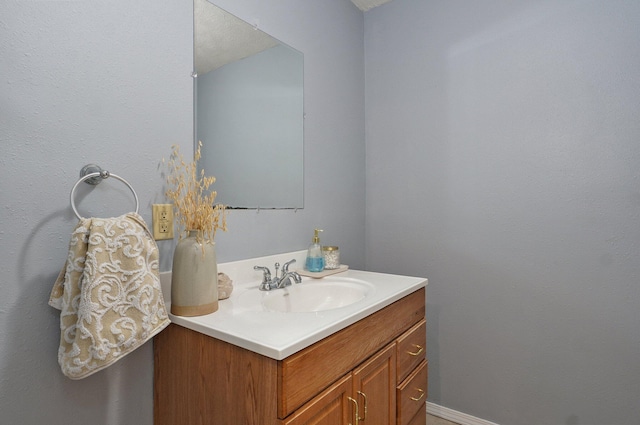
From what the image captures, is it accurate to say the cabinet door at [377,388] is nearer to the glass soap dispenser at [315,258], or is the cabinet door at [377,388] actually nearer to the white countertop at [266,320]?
the white countertop at [266,320]

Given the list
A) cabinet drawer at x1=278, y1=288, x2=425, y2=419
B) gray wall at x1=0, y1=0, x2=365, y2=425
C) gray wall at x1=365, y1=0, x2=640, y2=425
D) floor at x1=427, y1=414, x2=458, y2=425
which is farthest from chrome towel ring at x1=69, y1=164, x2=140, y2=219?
floor at x1=427, y1=414, x2=458, y2=425

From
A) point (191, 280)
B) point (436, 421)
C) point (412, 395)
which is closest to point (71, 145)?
point (191, 280)

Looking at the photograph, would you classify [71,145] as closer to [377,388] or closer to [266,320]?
[266,320]

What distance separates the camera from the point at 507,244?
1655mm

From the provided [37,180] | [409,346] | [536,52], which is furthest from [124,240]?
[536,52]

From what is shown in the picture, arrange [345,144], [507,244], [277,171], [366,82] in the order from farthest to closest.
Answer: [366,82]
[345,144]
[507,244]
[277,171]

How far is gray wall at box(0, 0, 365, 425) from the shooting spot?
0.78 m

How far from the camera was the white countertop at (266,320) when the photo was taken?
2.48ft

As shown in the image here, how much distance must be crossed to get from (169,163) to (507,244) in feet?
5.03

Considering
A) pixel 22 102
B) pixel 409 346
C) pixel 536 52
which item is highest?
pixel 536 52

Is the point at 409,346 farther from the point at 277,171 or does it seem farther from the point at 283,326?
the point at 277,171

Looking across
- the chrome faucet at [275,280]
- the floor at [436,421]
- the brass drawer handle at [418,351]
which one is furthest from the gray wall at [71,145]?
the floor at [436,421]

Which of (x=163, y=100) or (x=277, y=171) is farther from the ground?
(x=163, y=100)

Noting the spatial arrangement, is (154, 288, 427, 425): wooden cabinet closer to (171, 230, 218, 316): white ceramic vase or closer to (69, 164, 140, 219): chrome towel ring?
(171, 230, 218, 316): white ceramic vase
